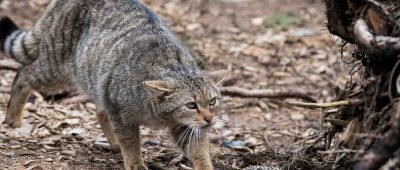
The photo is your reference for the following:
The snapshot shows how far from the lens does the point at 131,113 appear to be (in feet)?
16.2

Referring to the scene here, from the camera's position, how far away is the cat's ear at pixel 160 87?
4559 mm

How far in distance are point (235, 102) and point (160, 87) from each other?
3122 mm

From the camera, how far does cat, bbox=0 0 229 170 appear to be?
472 centimetres

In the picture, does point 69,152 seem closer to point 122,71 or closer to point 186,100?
point 122,71

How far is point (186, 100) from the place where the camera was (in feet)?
15.2

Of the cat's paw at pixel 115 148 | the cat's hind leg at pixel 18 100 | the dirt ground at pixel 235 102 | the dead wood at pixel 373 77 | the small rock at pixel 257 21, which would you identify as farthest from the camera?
the small rock at pixel 257 21

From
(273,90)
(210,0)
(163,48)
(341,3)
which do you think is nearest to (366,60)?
(341,3)

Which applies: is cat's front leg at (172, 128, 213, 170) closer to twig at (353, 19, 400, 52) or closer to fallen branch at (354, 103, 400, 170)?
twig at (353, 19, 400, 52)

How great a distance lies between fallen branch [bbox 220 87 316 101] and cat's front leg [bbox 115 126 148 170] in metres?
2.34

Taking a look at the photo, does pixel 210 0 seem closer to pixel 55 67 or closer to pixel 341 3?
pixel 55 67

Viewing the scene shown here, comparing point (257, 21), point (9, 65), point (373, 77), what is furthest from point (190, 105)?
point (257, 21)

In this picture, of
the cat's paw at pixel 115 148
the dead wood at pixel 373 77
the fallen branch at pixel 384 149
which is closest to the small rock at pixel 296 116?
the cat's paw at pixel 115 148

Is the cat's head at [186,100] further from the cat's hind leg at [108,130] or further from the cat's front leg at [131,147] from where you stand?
the cat's hind leg at [108,130]

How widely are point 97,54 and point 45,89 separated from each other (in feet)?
3.34
